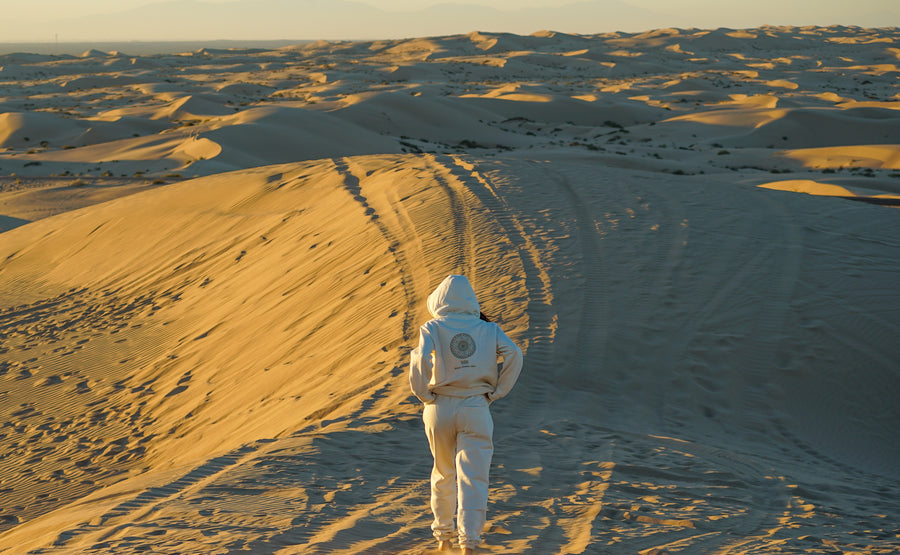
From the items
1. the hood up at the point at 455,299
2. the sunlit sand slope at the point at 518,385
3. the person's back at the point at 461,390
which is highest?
the hood up at the point at 455,299

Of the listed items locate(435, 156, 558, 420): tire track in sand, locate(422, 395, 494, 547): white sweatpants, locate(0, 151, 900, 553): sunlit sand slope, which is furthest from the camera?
locate(435, 156, 558, 420): tire track in sand

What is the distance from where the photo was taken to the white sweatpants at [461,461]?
3586mm

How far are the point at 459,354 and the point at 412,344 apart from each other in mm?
3592

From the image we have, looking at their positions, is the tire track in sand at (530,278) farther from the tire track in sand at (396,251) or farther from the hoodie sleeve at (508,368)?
the hoodie sleeve at (508,368)

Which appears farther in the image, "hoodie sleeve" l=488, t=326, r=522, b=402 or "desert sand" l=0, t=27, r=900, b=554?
"desert sand" l=0, t=27, r=900, b=554

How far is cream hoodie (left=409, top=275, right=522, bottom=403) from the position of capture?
11.8ft

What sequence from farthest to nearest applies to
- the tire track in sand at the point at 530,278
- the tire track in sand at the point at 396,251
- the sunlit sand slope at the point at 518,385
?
the tire track in sand at the point at 396,251 → the tire track in sand at the point at 530,278 → the sunlit sand slope at the point at 518,385

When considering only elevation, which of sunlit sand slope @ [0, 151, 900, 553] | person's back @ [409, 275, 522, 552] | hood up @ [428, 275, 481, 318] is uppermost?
hood up @ [428, 275, 481, 318]

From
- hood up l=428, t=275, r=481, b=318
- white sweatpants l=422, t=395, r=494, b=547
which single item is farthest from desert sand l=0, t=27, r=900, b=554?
hood up l=428, t=275, r=481, b=318

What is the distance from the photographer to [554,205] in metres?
10.5

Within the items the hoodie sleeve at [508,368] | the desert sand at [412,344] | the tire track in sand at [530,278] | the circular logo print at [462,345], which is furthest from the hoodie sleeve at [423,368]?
the tire track in sand at [530,278]

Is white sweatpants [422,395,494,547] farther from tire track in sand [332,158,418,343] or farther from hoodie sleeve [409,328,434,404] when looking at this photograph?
tire track in sand [332,158,418,343]

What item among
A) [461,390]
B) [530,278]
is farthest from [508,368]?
[530,278]

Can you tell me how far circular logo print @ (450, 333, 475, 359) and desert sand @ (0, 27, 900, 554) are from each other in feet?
3.37
